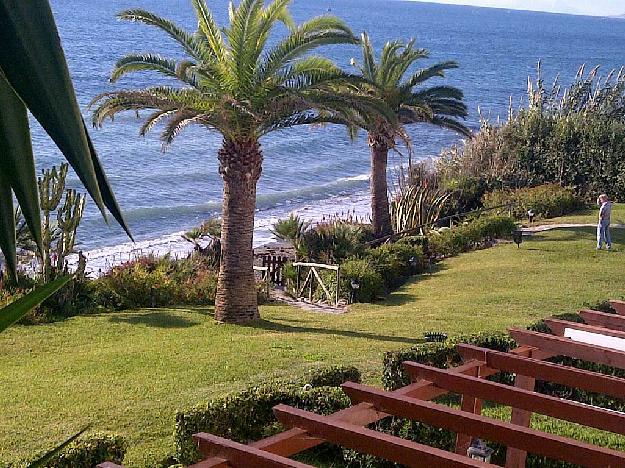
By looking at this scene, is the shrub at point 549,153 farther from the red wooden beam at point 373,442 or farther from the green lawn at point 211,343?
the red wooden beam at point 373,442

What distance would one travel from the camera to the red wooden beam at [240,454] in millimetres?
3250

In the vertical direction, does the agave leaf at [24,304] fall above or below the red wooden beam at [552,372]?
above

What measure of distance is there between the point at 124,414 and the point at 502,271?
1244 centimetres

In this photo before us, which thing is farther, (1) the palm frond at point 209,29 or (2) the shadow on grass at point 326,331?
(1) the palm frond at point 209,29

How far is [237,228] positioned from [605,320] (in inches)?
380

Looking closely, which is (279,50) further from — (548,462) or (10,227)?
(10,227)

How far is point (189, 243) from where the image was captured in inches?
1133

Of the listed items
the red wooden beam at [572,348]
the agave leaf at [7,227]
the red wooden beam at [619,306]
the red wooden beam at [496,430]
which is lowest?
the red wooden beam at [496,430]

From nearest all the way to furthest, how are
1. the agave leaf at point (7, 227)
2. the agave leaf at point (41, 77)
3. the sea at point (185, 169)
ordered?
the agave leaf at point (41, 77)
the agave leaf at point (7, 227)
the sea at point (185, 169)

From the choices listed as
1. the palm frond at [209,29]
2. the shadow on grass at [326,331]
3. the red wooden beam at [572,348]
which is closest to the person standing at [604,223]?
the shadow on grass at [326,331]

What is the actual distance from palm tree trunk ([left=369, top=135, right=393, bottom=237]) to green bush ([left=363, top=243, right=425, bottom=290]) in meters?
2.37

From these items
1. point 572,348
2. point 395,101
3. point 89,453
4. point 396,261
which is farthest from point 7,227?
point 395,101

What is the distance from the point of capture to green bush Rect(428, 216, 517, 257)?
23.1 m

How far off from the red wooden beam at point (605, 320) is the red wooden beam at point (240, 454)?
3343mm
